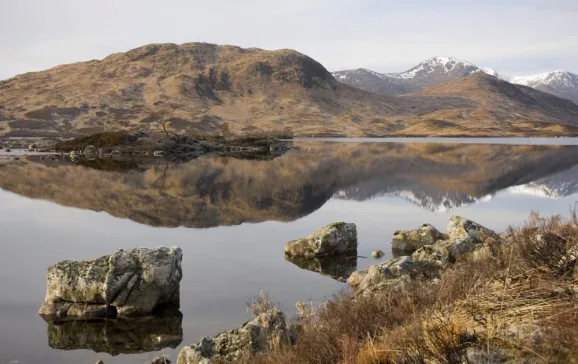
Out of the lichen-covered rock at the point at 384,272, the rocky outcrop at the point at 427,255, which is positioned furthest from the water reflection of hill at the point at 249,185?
the lichen-covered rock at the point at 384,272

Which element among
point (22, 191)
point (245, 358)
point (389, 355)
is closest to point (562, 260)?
point (389, 355)

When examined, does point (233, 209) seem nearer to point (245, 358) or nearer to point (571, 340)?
point (245, 358)

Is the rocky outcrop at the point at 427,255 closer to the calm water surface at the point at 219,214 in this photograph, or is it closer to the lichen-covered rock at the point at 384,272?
the lichen-covered rock at the point at 384,272

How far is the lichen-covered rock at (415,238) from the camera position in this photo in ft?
73.0

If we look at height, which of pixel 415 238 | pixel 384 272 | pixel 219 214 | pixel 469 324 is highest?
pixel 469 324

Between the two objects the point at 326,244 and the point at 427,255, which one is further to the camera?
the point at 326,244

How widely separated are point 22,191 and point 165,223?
1922 cm

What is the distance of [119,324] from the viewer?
13805mm

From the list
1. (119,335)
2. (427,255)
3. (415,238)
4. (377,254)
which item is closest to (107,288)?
(119,335)

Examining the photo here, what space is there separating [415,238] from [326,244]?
4.21m

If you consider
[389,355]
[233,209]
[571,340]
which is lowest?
[233,209]

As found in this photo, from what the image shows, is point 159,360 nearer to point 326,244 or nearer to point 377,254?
point 326,244

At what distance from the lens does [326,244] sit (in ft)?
70.1

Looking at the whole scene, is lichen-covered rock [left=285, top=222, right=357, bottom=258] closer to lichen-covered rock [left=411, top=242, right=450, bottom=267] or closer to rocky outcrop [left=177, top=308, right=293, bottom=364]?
lichen-covered rock [left=411, top=242, right=450, bottom=267]
